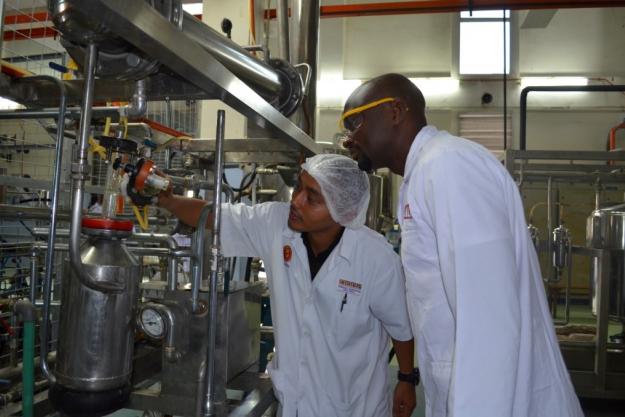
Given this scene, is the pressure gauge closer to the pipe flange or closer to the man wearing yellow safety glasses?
the man wearing yellow safety glasses

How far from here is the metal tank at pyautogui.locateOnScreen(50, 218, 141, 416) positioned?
90cm

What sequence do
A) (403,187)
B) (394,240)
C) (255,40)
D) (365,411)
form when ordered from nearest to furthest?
(403,187), (365,411), (255,40), (394,240)

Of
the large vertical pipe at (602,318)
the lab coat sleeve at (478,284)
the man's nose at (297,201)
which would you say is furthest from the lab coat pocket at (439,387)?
the large vertical pipe at (602,318)

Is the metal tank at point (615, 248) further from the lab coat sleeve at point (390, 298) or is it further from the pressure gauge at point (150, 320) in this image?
the pressure gauge at point (150, 320)

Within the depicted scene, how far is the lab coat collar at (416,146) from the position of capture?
1.24 m

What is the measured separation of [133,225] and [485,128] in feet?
26.0

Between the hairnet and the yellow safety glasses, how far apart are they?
0.30m

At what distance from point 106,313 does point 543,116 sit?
841 centimetres

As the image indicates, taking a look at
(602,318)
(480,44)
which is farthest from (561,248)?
(480,44)

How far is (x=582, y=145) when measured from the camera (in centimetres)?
780

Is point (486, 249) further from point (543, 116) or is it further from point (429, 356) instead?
point (543, 116)

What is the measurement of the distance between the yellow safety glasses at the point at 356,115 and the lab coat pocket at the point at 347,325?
64cm

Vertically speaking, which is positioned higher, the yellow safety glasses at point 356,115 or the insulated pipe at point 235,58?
the insulated pipe at point 235,58

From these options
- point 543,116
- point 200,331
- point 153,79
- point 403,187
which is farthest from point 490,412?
point 543,116
